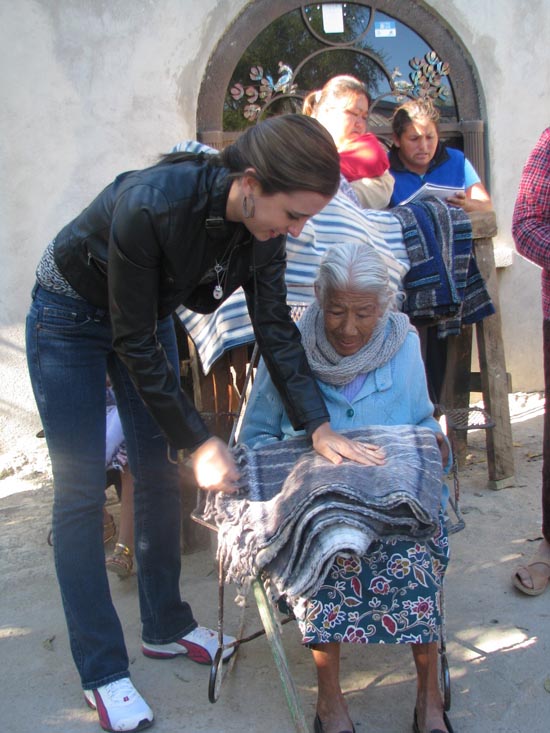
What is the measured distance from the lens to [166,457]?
262 centimetres

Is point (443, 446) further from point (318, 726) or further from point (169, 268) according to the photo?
point (169, 268)

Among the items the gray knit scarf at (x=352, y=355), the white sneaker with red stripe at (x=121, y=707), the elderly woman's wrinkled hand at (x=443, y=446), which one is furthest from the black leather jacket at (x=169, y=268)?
the white sneaker with red stripe at (x=121, y=707)

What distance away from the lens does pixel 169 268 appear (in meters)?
2.06

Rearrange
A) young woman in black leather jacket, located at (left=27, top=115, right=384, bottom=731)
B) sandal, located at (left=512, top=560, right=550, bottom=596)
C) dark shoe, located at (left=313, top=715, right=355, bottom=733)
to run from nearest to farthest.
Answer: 1. young woman in black leather jacket, located at (left=27, top=115, right=384, bottom=731)
2. dark shoe, located at (left=313, top=715, right=355, bottom=733)
3. sandal, located at (left=512, top=560, right=550, bottom=596)

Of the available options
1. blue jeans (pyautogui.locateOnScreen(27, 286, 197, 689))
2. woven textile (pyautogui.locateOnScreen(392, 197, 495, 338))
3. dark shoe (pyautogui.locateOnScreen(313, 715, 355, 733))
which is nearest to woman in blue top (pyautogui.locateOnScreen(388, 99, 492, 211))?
woven textile (pyautogui.locateOnScreen(392, 197, 495, 338))

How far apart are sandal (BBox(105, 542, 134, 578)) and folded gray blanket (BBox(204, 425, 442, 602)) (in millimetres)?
1136

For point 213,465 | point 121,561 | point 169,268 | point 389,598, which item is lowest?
point 121,561

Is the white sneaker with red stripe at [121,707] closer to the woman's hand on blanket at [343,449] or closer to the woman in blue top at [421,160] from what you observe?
the woman's hand on blanket at [343,449]

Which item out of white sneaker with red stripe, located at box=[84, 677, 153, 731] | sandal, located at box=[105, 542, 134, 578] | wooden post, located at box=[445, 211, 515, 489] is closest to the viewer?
white sneaker with red stripe, located at box=[84, 677, 153, 731]

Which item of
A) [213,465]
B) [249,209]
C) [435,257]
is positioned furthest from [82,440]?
[435,257]

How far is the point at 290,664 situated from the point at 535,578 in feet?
3.51

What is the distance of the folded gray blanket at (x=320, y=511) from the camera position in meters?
2.00

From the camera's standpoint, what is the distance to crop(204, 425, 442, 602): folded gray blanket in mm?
1998

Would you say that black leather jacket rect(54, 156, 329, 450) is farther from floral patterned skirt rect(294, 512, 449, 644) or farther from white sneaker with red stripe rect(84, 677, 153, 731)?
white sneaker with red stripe rect(84, 677, 153, 731)
